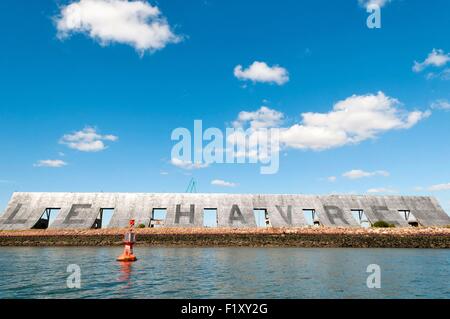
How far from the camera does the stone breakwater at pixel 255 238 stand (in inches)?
2130

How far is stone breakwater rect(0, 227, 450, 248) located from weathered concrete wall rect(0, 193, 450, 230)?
555 cm

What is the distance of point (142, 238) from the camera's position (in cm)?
5578

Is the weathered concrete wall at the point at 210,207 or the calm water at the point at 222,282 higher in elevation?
the weathered concrete wall at the point at 210,207

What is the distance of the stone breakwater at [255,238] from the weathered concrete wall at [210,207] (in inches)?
218

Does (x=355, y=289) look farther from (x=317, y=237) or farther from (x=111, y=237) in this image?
(x=111, y=237)

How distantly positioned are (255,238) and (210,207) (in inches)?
666

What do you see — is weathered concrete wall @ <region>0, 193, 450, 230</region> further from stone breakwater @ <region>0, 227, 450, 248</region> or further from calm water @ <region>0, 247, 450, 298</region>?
calm water @ <region>0, 247, 450, 298</region>

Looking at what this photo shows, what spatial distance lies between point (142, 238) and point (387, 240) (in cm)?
3830

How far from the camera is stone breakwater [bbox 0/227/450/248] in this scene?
54.1 meters
